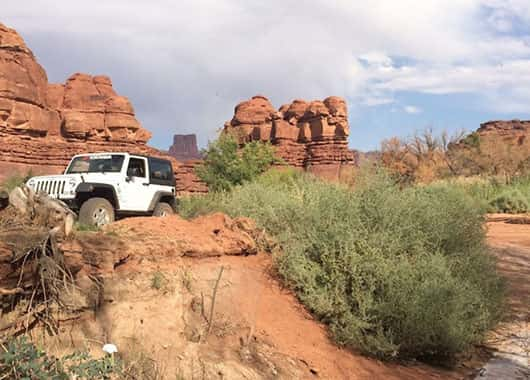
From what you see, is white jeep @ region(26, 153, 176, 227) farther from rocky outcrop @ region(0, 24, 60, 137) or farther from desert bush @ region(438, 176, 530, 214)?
rocky outcrop @ region(0, 24, 60, 137)

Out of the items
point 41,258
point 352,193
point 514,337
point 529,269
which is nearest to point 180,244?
point 41,258

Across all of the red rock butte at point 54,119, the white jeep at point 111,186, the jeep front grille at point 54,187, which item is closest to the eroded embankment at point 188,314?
the white jeep at point 111,186

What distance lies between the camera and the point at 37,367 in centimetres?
311

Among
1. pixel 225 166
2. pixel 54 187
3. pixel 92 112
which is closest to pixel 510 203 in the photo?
pixel 225 166

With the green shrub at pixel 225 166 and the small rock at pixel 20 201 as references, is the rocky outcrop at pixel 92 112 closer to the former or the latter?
the green shrub at pixel 225 166

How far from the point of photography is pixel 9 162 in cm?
3167

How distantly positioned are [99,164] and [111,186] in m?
1.07

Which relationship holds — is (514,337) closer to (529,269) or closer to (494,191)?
(529,269)

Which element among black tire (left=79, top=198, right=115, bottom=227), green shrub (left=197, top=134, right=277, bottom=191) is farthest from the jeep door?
green shrub (left=197, top=134, right=277, bottom=191)

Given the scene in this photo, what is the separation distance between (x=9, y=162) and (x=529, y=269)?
31.2 metres

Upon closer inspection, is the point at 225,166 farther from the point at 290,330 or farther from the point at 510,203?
the point at 290,330

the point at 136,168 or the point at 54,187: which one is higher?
the point at 136,168

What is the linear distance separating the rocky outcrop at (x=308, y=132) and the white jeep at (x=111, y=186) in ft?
110

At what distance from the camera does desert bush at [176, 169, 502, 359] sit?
17.9 ft
